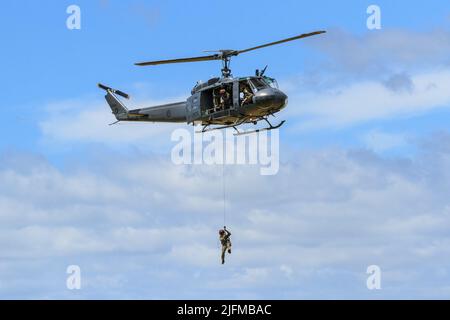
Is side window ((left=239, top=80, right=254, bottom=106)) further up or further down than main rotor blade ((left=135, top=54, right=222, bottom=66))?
further down

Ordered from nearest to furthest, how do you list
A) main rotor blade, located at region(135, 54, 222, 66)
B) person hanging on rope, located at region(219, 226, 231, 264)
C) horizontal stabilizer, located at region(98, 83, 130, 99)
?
person hanging on rope, located at region(219, 226, 231, 264) < main rotor blade, located at region(135, 54, 222, 66) < horizontal stabilizer, located at region(98, 83, 130, 99)

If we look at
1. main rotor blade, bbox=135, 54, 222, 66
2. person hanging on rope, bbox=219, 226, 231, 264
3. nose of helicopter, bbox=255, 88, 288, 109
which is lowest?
person hanging on rope, bbox=219, 226, 231, 264

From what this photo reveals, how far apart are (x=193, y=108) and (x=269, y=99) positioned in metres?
7.20

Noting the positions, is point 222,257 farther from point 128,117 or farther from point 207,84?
point 128,117

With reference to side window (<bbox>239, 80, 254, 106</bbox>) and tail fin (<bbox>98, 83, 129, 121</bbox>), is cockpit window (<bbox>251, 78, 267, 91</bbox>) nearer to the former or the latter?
side window (<bbox>239, 80, 254, 106</bbox>)

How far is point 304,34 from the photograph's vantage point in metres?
65.8

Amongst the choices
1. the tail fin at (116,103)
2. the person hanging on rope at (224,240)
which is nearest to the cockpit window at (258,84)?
the person hanging on rope at (224,240)

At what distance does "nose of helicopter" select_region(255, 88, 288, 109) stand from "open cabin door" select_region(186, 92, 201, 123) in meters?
5.74

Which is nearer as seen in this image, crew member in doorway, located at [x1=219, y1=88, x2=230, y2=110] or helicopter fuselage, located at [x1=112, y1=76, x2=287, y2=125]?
helicopter fuselage, located at [x1=112, y1=76, x2=287, y2=125]

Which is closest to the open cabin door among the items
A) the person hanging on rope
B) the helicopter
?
the helicopter

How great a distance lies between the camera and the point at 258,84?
227ft

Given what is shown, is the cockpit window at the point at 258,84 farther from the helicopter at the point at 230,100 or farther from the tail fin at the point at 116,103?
the tail fin at the point at 116,103

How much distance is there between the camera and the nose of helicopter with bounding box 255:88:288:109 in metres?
67.7
